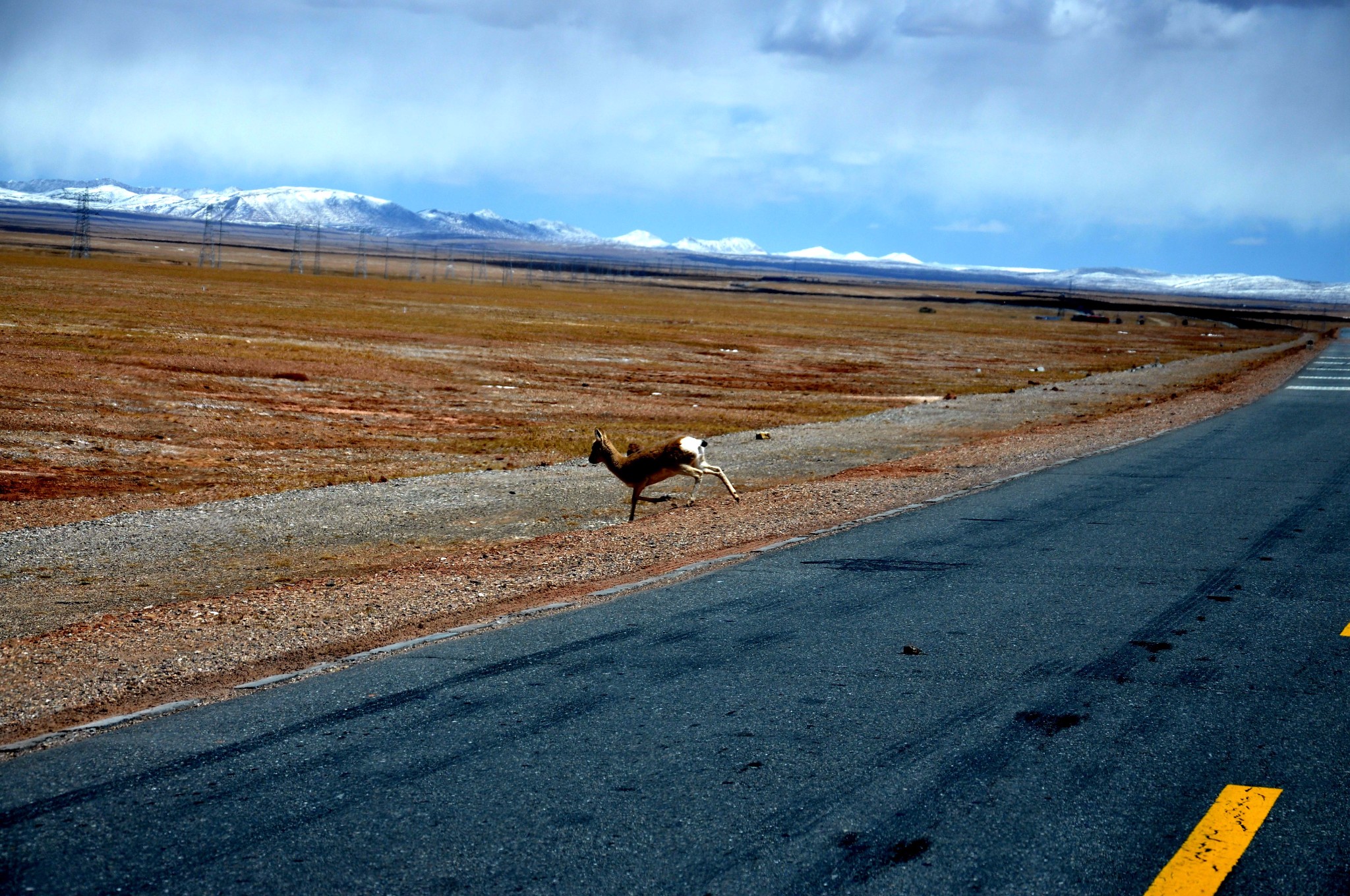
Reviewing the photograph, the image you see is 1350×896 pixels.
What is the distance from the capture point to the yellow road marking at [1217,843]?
15.6ft

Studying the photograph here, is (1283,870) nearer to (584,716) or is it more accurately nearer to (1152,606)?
(584,716)

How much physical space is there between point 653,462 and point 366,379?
78.9ft

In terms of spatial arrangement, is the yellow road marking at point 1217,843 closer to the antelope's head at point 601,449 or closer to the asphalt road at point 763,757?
the asphalt road at point 763,757

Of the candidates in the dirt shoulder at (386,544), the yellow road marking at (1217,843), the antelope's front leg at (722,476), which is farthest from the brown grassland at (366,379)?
the yellow road marking at (1217,843)

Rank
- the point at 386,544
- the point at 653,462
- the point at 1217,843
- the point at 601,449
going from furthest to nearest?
the point at 601,449, the point at 653,462, the point at 386,544, the point at 1217,843

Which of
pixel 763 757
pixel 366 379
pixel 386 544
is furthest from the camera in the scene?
pixel 366 379

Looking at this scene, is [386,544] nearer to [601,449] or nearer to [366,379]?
[601,449]

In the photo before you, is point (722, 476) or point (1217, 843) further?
point (722, 476)

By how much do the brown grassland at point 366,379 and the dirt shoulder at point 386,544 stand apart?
8.93 feet

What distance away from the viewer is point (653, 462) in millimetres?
15836

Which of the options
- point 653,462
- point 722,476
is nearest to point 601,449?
point 653,462

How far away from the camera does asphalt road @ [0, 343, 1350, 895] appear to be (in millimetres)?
4918

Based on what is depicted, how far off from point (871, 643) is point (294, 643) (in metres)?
4.14

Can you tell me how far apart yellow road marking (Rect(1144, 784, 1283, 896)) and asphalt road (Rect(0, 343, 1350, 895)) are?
0.21 feet
